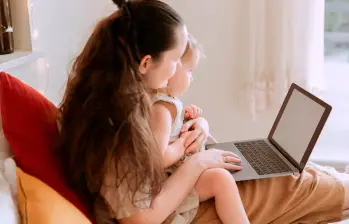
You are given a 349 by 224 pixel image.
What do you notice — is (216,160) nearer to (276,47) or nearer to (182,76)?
(182,76)

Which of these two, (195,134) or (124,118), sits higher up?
(124,118)

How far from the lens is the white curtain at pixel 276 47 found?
2270 millimetres

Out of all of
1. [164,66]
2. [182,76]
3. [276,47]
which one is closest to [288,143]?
[182,76]

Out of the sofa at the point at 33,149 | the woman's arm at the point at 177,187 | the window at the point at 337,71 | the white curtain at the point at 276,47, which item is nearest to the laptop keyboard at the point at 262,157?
the woman's arm at the point at 177,187

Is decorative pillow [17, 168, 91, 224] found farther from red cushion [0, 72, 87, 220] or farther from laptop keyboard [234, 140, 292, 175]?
Result: laptop keyboard [234, 140, 292, 175]

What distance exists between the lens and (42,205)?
3.57 ft

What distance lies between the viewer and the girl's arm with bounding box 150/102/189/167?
4.35 ft

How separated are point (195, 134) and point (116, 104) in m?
0.38

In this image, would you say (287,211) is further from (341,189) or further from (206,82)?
(206,82)

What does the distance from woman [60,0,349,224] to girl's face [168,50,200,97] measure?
6cm

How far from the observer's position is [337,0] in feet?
7.88

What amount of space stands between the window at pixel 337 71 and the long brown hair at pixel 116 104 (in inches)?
53.5

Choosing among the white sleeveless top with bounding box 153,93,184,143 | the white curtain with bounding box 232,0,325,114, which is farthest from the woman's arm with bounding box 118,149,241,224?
the white curtain with bounding box 232,0,325,114

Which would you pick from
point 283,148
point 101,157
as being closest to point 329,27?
point 283,148
